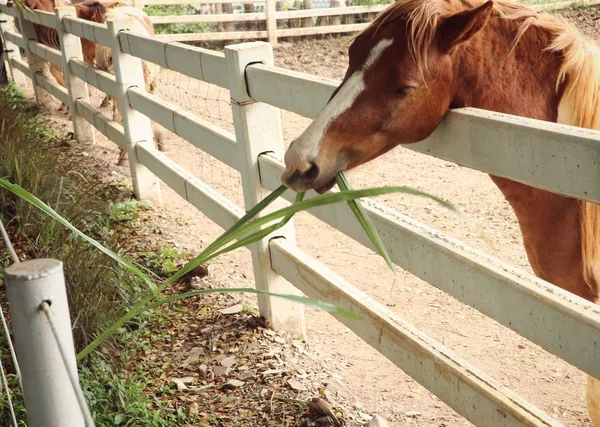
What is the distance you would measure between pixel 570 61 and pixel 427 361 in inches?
42.3

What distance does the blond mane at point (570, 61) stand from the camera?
1985 millimetres

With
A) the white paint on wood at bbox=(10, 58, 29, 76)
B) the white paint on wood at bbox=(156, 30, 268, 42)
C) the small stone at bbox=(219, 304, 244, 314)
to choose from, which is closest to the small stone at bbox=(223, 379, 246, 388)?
the small stone at bbox=(219, 304, 244, 314)

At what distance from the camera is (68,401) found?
2.84ft

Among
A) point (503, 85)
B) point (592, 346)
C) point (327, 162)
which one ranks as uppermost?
point (503, 85)

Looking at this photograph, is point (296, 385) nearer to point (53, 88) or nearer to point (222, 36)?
point (53, 88)

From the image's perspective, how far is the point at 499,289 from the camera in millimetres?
1908

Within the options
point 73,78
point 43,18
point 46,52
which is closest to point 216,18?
point 46,52

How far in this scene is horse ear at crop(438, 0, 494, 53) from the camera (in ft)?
5.93

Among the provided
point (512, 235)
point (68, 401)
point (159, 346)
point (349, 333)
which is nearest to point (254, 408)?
point (159, 346)

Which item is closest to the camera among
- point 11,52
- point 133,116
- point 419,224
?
point 419,224

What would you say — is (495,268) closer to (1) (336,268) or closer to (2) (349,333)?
(2) (349,333)

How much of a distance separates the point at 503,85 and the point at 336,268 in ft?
7.74

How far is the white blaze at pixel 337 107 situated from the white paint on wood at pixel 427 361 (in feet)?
1.70

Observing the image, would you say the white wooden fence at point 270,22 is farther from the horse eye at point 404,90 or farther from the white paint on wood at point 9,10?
the horse eye at point 404,90
